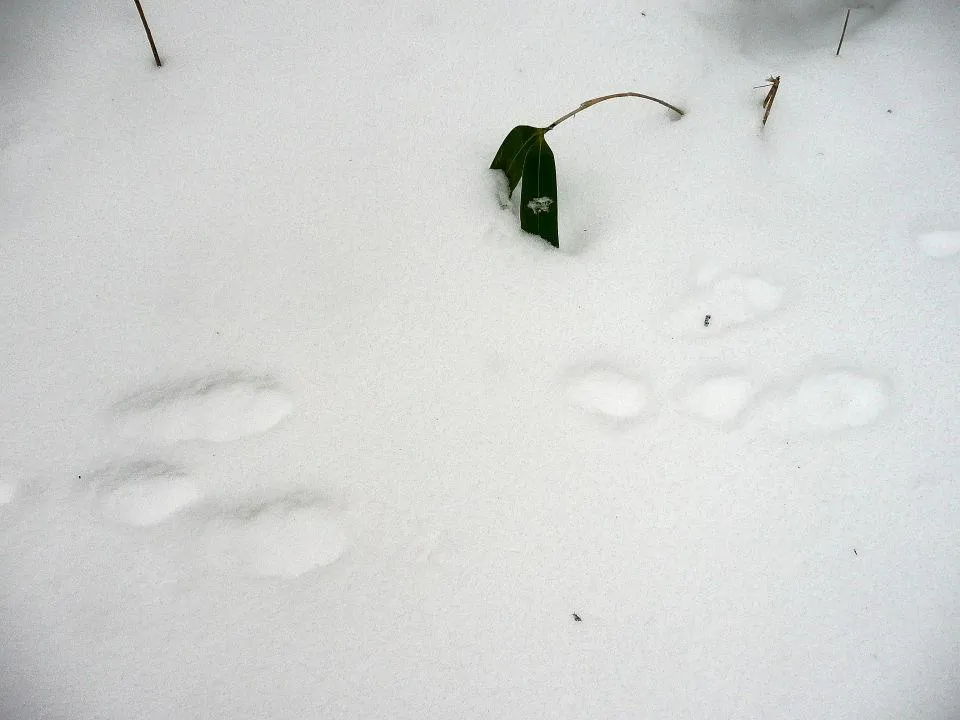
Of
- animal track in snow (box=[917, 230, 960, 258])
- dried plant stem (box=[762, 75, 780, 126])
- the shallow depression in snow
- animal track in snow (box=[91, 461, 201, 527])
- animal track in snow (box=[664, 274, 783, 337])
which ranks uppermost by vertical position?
dried plant stem (box=[762, 75, 780, 126])

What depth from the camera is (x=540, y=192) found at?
29.9 inches

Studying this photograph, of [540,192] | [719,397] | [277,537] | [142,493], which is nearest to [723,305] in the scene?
[719,397]

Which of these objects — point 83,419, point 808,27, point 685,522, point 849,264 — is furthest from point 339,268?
point 808,27

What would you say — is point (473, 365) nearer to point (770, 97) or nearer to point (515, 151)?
point (515, 151)

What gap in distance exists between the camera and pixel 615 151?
0.84 m

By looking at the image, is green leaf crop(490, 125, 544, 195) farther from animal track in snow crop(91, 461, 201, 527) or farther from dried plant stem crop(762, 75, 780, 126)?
animal track in snow crop(91, 461, 201, 527)

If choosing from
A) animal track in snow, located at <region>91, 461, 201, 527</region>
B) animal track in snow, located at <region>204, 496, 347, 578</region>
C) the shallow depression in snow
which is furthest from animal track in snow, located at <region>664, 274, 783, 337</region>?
the shallow depression in snow

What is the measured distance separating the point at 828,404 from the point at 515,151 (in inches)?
17.9

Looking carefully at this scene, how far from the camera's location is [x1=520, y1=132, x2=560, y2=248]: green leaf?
749mm

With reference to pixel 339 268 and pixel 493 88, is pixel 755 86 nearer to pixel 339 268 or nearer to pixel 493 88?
pixel 493 88

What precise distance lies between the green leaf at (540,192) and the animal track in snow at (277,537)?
0.40 metres

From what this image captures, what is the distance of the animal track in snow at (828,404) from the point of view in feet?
2.29

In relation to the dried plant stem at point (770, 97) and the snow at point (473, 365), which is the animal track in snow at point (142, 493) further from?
the dried plant stem at point (770, 97)

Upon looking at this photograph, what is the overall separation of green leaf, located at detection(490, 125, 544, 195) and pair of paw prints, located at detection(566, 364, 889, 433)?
25 cm
